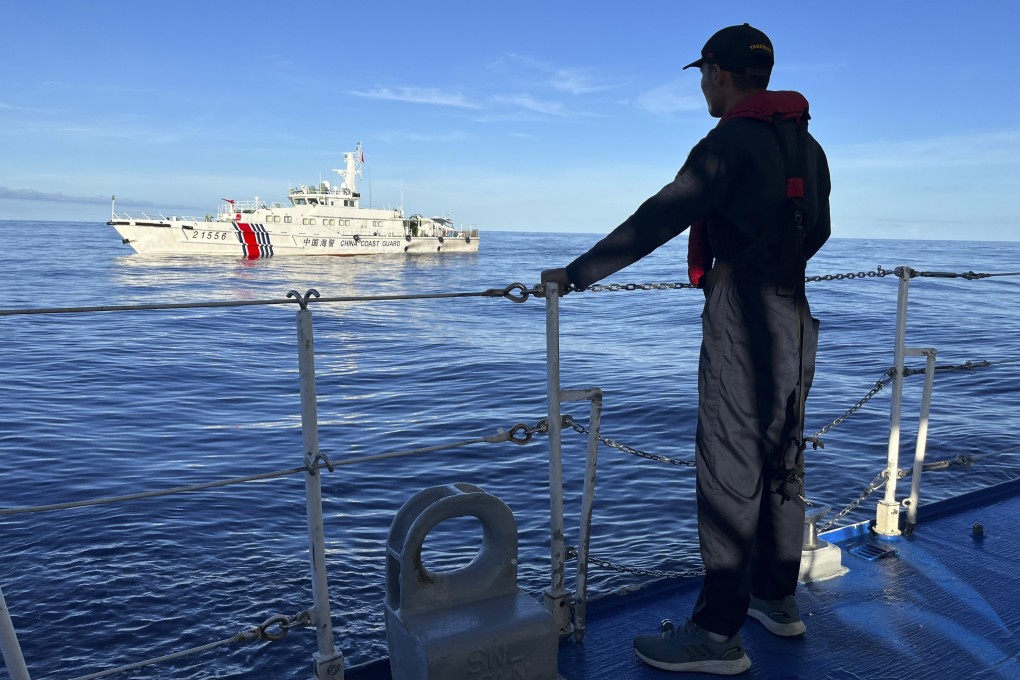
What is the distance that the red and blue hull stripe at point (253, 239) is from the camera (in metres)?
58.0

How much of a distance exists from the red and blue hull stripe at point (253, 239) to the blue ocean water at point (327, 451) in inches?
1350

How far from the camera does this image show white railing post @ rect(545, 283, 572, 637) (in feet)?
8.20

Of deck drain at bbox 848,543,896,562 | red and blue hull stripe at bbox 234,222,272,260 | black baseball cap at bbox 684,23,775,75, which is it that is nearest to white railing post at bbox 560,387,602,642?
black baseball cap at bbox 684,23,775,75

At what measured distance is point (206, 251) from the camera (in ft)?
195

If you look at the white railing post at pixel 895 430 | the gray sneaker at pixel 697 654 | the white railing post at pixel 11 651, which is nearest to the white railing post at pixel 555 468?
the gray sneaker at pixel 697 654

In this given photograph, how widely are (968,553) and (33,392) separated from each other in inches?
594

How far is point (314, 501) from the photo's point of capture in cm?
229

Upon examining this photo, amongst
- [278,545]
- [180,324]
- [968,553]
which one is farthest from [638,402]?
[180,324]

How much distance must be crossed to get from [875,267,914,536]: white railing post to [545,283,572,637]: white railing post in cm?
176

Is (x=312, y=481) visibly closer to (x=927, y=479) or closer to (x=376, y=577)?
(x=376, y=577)

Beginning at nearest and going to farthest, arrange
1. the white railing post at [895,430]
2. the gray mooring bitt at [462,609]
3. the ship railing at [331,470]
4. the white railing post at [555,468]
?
1. the ship railing at [331,470]
2. the gray mooring bitt at [462,609]
3. the white railing post at [555,468]
4. the white railing post at [895,430]

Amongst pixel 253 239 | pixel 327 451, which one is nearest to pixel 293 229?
pixel 253 239

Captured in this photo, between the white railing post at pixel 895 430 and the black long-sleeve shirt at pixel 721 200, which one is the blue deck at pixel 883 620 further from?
the black long-sleeve shirt at pixel 721 200

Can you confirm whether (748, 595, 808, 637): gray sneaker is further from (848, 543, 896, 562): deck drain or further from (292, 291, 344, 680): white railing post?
(292, 291, 344, 680): white railing post
